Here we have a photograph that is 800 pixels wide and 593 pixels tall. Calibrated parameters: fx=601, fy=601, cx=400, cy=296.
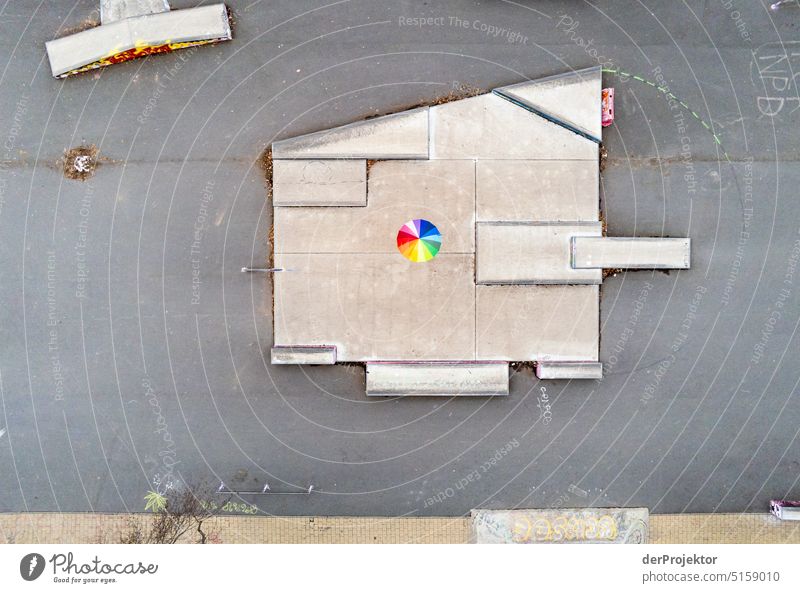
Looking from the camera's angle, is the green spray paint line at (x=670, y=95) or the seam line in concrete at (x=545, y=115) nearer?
the seam line in concrete at (x=545, y=115)

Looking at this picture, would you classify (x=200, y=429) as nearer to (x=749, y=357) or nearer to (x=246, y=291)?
(x=246, y=291)

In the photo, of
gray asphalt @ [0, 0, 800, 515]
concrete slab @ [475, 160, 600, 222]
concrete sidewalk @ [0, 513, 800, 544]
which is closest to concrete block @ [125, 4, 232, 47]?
gray asphalt @ [0, 0, 800, 515]

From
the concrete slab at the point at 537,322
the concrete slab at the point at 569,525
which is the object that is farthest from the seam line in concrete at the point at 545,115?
the concrete slab at the point at 569,525

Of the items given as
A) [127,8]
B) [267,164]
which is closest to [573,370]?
[267,164]

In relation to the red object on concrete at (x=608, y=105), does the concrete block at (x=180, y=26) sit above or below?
above

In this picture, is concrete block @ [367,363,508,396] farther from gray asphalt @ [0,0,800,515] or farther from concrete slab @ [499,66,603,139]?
concrete slab @ [499,66,603,139]

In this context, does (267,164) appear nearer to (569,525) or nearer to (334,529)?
(334,529)

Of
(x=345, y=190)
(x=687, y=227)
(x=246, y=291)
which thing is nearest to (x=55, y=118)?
(x=246, y=291)

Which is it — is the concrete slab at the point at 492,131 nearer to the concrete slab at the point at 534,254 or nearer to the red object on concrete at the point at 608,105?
the red object on concrete at the point at 608,105

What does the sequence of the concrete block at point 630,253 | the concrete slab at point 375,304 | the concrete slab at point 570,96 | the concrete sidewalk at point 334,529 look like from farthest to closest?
1. the concrete sidewalk at point 334,529
2. the concrete slab at point 375,304
3. the concrete block at point 630,253
4. the concrete slab at point 570,96
